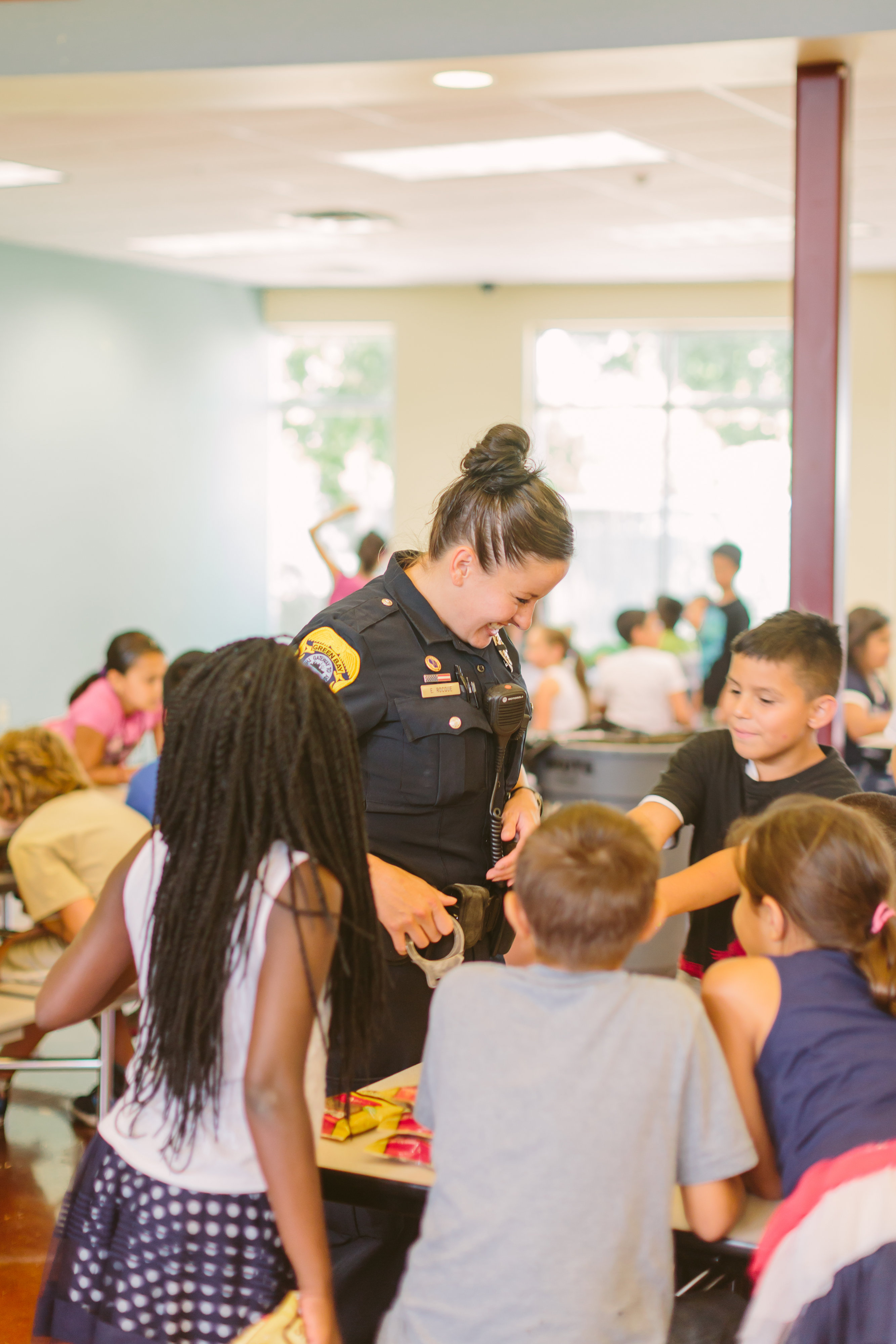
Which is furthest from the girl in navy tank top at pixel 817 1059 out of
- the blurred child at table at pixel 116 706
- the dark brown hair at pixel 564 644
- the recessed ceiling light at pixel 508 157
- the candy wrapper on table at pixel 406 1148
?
the dark brown hair at pixel 564 644

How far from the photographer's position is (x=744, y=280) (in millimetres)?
9211

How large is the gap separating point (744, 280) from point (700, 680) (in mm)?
2851

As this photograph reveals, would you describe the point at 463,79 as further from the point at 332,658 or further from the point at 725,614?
the point at 725,614

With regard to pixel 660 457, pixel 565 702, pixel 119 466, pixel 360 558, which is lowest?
A: pixel 565 702

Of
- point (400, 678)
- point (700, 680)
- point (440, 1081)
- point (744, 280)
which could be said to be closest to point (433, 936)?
point (400, 678)

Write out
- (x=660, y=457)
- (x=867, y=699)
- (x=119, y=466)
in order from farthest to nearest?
1. (x=660, y=457)
2. (x=119, y=466)
3. (x=867, y=699)

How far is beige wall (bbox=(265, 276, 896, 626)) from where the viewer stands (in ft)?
29.3

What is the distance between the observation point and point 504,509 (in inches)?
77.1

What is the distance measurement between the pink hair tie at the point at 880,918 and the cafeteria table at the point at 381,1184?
1.05 feet

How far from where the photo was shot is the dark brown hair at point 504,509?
195 centimetres

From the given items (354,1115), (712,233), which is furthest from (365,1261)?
(712,233)

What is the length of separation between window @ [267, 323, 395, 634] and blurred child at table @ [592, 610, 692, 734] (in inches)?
155

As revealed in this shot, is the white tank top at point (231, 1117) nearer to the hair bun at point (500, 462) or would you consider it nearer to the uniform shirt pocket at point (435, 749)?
the uniform shirt pocket at point (435, 749)

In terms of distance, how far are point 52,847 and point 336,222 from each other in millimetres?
4902
